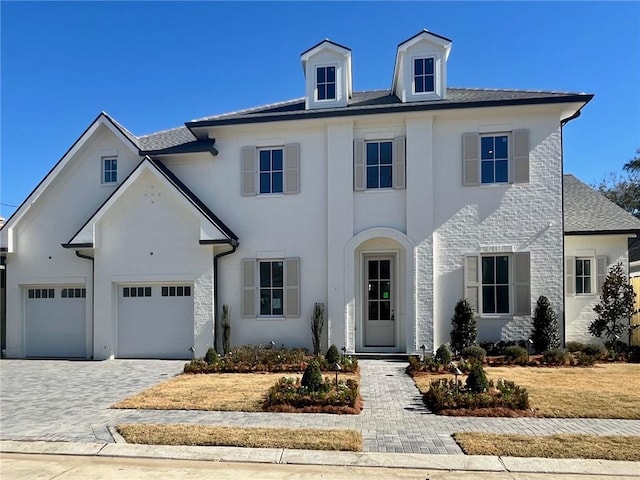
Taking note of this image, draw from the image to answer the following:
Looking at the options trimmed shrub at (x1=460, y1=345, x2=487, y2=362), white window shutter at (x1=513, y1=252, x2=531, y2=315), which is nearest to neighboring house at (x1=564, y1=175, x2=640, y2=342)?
white window shutter at (x1=513, y1=252, x2=531, y2=315)

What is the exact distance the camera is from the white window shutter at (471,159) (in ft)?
44.7

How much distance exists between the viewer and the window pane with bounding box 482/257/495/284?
1363cm

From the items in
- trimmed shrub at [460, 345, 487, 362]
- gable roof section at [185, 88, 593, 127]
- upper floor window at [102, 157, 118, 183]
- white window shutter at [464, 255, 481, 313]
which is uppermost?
gable roof section at [185, 88, 593, 127]

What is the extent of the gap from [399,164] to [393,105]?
172 centimetres

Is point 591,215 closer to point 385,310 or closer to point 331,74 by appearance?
point 385,310

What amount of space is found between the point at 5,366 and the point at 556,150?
16.9 m

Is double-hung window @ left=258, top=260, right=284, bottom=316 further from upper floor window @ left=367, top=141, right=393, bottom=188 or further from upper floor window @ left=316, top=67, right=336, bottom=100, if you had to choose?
upper floor window @ left=316, top=67, right=336, bottom=100

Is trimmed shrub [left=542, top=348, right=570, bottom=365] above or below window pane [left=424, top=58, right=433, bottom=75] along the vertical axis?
below

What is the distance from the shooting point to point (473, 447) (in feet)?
19.6

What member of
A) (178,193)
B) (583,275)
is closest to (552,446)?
(583,275)

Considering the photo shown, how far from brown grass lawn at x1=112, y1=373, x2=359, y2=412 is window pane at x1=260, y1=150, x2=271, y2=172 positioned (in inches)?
250

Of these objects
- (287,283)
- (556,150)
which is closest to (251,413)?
(287,283)

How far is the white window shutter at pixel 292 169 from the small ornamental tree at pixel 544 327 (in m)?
7.72

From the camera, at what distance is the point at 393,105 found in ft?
44.8
